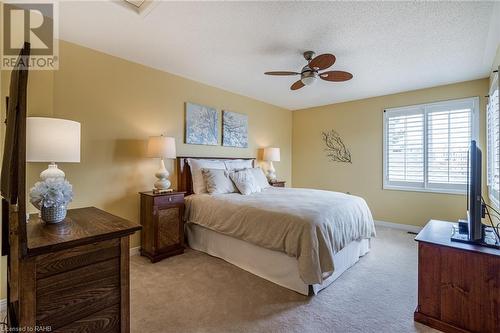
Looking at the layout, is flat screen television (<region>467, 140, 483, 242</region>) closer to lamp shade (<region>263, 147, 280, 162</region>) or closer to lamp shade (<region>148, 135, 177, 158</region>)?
lamp shade (<region>148, 135, 177, 158</region>)

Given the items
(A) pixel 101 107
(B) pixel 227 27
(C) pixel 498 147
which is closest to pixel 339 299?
(C) pixel 498 147

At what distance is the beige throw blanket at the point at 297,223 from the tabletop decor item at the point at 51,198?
161 centimetres

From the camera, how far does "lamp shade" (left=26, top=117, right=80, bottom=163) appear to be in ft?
5.03

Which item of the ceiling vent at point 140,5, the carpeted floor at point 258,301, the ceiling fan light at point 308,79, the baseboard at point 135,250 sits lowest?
the carpeted floor at point 258,301

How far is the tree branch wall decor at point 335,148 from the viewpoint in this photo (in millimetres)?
4961

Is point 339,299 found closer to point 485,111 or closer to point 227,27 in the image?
point 227,27

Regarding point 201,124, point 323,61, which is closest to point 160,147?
point 201,124

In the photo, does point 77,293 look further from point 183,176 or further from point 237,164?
point 237,164

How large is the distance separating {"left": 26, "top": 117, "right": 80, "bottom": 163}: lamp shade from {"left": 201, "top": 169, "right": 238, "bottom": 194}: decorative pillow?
1864 millimetres

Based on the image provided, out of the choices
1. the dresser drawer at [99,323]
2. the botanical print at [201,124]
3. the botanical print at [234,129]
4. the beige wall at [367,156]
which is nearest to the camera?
the dresser drawer at [99,323]

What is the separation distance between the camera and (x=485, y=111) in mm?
3510

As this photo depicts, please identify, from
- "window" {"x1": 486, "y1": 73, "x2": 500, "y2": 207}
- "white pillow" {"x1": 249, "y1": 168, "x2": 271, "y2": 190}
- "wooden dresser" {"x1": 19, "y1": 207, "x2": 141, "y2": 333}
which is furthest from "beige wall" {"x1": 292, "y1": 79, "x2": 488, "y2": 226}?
"wooden dresser" {"x1": 19, "y1": 207, "x2": 141, "y2": 333}

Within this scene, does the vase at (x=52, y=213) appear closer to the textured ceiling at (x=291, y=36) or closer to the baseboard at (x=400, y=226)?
the textured ceiling at (x=291, y=36)

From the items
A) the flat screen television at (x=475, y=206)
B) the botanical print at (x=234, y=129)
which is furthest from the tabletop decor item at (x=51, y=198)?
the botanical print at (x=234, y=129)
